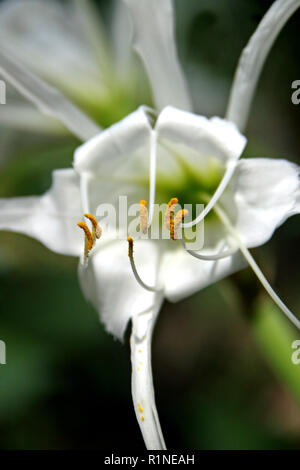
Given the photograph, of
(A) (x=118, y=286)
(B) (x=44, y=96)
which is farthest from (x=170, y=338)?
(B) (x=44, y=96)

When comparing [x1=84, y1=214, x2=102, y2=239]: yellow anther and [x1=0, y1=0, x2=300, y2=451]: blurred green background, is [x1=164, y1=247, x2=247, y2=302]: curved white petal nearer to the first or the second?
[x1=84, y1=214, x2=102, y2=239]: yellow anther

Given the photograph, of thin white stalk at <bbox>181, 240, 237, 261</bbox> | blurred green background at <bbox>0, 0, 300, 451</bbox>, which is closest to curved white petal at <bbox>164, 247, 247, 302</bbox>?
thin white stalk at <bbox>181, 240, 237, 261</bbox>

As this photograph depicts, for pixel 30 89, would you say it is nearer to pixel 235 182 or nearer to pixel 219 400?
pixel 235 182

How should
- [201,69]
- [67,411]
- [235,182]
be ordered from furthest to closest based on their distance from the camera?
[67,411]
[201,69]
[235,182]

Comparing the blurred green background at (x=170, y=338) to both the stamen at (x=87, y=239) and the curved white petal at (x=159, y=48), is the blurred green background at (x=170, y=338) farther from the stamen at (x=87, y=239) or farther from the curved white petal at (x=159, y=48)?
the stamen at (x=87, y=239)

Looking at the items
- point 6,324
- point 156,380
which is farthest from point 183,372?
point 6,324
